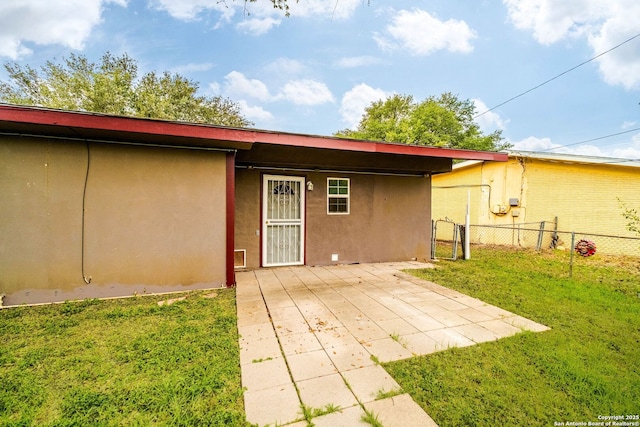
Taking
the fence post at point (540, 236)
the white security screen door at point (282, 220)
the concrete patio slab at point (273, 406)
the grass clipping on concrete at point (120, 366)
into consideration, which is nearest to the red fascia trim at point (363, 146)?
the white security screen door at point (282, 220)

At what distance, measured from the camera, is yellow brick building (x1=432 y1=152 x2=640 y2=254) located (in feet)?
25.9

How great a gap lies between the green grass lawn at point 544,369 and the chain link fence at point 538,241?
3.35m

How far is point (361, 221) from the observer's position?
6051mm

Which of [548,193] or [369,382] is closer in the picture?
[369,382]

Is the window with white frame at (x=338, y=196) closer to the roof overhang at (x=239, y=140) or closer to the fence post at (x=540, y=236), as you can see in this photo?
the roof overhang at (x=239, y=140)

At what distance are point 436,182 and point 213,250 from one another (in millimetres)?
10535

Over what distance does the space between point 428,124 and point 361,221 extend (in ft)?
56.0

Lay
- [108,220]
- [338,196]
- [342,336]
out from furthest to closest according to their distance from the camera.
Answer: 1. [338,196]
2. [108,220]
3. [342,336]

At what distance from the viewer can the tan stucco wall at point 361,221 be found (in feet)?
17.3

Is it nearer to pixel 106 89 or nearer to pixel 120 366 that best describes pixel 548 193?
pixel 120 366

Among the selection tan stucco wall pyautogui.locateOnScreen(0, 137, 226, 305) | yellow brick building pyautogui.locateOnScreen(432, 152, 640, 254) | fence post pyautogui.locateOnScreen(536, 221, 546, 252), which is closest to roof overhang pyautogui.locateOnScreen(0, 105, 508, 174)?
tan stucco wall pyautogui.locateOnScreen(0, 137, 226, 305)

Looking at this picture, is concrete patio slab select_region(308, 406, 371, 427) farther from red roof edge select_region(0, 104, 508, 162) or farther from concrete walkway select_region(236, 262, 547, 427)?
red roof edge select_region(0, 104, 508, 162)

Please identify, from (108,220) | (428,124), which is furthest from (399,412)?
(428,124)

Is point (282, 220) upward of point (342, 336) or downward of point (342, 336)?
upward
